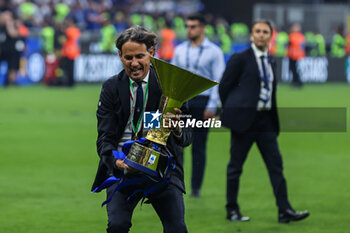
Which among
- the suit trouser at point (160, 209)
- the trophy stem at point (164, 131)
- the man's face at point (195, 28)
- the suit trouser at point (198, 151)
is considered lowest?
the suit trouser at point (198, 151)

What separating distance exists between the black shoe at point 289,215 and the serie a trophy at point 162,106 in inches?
146

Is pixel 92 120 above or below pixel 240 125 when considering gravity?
below

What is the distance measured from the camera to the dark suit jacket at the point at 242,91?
8236 mm

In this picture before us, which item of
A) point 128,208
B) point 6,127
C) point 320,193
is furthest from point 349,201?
point 6,127

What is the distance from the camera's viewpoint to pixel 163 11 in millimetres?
40312

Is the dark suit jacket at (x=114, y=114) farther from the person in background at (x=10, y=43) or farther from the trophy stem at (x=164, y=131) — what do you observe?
the person in background at (x=10, y=43)

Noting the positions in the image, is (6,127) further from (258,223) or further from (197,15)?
(258,223)

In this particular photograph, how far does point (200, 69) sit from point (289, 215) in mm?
2401

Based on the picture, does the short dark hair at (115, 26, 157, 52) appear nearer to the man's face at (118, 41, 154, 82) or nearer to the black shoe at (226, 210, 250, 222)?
the man's face at (118, 41, 154, 82)

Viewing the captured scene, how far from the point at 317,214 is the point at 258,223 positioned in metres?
0.87

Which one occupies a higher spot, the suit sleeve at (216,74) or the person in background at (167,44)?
→ the suit sleeve at (216,74)

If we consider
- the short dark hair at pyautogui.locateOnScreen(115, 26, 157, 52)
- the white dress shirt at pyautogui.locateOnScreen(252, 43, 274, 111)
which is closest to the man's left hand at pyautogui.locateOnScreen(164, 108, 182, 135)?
the short dark hair at pyautogui.locateOnScreen(115, 26, 157, 52)

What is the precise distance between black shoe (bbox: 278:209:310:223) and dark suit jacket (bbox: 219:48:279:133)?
848 millimetres

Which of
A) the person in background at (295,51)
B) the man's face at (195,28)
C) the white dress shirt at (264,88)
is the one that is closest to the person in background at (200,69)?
the man's face at (195,28)
